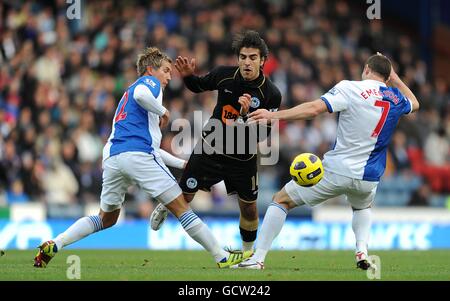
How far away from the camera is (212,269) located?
10852 mm

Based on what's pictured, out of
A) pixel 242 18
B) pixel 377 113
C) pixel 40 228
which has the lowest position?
pixel 40 228

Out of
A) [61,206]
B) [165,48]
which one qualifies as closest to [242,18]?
[165,48]

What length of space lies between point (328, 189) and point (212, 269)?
62.2 inches

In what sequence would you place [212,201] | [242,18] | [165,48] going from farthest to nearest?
[242,18]
[165,48]
[212,201]

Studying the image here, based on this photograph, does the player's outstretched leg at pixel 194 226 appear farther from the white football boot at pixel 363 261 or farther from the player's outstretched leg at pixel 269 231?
the white football boot at pixel 363 261

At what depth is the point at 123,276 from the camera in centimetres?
959

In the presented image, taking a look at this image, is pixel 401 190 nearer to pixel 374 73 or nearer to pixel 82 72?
pixel 82 72

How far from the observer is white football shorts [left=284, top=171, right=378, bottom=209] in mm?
10781

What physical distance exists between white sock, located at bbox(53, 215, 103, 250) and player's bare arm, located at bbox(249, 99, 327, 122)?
222 cm

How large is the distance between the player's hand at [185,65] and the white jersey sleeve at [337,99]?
179 centimetres

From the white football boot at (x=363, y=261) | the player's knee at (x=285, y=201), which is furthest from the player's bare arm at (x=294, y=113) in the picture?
the white football boot at (x=363, y=261)

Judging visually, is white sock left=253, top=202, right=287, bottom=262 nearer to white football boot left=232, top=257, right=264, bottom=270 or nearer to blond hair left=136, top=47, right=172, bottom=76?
white football boot left=232, top=257, right=264, bottom=270

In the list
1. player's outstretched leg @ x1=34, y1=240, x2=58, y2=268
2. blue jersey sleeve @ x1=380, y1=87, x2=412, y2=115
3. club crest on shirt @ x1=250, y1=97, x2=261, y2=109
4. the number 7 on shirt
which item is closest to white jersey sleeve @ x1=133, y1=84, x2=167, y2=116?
club crest on shirt @ x1=250, y1=97, x2=261, y2=109

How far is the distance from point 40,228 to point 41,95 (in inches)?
166
